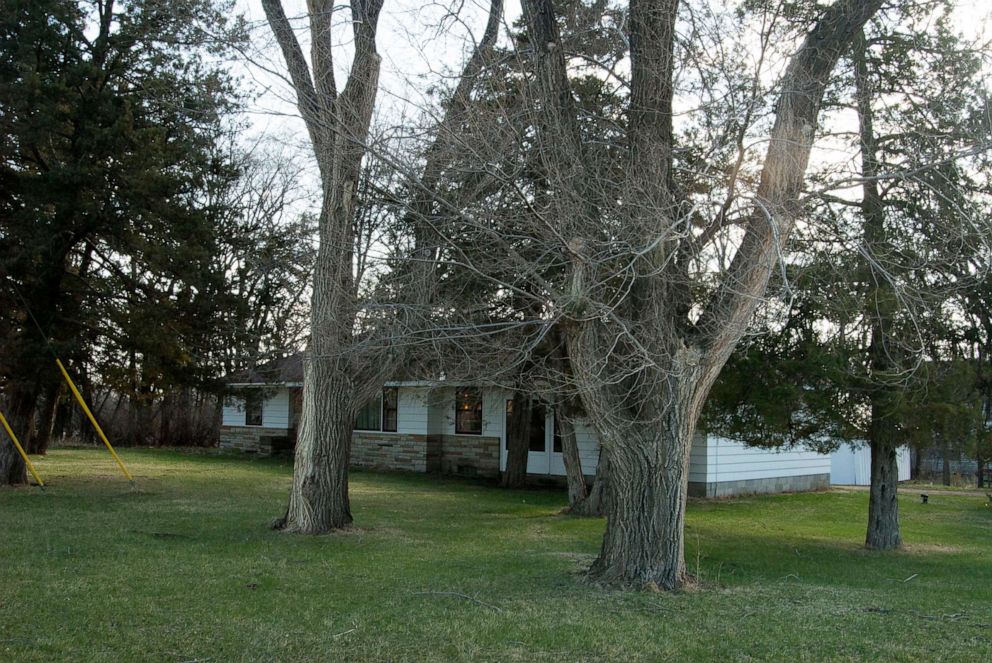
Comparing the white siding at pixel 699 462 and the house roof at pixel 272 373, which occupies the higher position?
the house roof at pixel 272 373

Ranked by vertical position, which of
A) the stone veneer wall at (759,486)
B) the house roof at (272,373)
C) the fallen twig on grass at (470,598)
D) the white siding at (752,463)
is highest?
the house roof at (272,373)

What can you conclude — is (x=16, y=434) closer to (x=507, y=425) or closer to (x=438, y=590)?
(x=507, y=425)

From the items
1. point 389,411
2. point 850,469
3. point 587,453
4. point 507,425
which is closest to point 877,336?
point 587,453

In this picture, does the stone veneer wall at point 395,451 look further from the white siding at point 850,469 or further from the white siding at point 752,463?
the white siding at point 850,469

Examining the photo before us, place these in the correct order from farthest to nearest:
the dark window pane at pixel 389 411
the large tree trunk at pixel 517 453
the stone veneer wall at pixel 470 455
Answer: the dark window pane at pixel 389 411 < the stone veneer wall at pixel 470 455 < the large tree trunk at pixel 517 453

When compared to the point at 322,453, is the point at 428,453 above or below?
below

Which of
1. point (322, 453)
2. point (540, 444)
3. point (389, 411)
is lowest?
point (540, 444)

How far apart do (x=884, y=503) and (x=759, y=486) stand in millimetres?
8402

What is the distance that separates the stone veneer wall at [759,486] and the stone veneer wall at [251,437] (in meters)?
14.2

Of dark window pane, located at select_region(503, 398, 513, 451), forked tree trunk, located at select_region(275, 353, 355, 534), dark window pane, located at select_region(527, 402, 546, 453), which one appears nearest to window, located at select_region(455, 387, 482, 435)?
dark window pane, located at select_region(503, 398, 513, 451)

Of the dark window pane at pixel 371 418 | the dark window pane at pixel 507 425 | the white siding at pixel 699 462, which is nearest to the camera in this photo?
the white siding at pixel 699 462

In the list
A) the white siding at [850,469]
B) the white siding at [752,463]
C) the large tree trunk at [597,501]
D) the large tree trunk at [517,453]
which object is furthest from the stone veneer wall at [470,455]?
the white siding at [850,469]

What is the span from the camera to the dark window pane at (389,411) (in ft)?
80.0

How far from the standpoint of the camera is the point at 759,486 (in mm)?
20516
